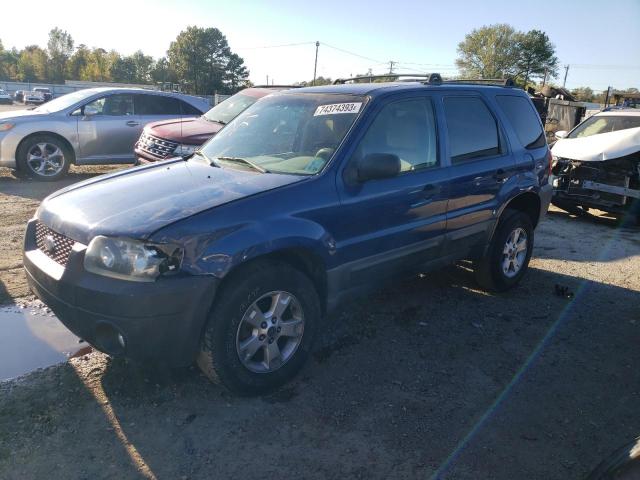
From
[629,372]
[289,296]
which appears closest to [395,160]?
[289,296]

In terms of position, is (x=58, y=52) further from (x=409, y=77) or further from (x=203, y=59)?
(x=409, y=77)

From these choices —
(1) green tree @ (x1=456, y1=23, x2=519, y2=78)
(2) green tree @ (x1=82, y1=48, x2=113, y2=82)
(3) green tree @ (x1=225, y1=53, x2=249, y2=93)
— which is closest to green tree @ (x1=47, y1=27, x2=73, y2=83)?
(2) green tree @ (x1=82, y1=48, x2=113, y2=82)

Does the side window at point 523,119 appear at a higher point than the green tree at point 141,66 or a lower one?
lower

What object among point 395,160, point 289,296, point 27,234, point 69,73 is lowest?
point 289,296

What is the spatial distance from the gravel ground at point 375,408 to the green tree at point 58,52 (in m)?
112

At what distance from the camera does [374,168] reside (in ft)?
11.1

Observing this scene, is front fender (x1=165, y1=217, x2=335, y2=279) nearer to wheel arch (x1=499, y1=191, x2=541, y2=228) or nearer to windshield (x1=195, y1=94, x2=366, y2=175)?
windshield (x1=195, y1=94, x2=366, y2=175)

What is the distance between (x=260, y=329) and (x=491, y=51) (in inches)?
3287

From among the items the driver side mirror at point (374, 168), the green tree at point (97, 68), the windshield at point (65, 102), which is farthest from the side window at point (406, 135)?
the green tree at point (97, 68)

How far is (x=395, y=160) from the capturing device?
3.42 meters

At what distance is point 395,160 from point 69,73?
4456 inches

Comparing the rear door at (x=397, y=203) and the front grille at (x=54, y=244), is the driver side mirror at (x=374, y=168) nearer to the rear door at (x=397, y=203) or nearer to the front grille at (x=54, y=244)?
the rear door at (x=397, y=203)

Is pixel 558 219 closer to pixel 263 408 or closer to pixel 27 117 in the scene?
pixel 263 408

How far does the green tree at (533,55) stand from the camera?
78.5 meters
